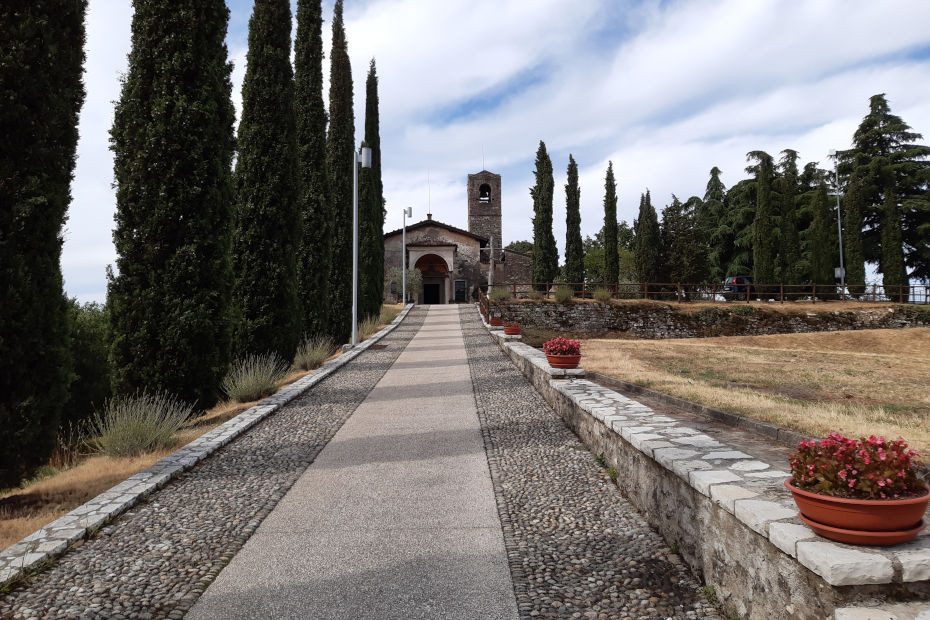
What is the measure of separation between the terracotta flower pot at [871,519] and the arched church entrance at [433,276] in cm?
3977

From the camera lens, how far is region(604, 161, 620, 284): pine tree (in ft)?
120

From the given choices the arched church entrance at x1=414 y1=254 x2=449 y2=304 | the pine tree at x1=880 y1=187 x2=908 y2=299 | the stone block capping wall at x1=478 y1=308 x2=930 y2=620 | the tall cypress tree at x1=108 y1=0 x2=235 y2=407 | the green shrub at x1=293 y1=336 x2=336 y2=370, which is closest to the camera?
the stone block capping wall at x1=478 y1=308 x2=930 y2=620

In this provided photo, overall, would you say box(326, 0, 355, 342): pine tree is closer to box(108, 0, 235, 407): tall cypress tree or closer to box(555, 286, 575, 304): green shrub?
box(108, 0, 235, 407): tall cypress tree

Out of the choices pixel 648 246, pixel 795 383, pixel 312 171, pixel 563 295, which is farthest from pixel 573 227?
pixel 795 383

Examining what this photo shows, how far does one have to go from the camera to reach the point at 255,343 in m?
11.2

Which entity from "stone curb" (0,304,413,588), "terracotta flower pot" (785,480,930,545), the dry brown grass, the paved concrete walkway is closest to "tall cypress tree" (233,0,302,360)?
"stone curb" (0,304,413,588)

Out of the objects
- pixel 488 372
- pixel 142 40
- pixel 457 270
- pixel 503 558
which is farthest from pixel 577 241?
pixel 503 558

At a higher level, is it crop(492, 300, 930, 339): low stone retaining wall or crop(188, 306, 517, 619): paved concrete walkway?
crop(492, 300, 930, 339): low stone retaining wall

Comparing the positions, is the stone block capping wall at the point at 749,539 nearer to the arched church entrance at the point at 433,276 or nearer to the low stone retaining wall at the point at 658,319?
the low stone retaining wall at the point at 658,319

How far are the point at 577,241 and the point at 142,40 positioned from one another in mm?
32104

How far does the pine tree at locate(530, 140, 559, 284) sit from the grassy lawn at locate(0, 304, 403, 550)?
105 feet

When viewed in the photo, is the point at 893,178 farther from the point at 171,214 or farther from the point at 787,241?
the point at 171,214

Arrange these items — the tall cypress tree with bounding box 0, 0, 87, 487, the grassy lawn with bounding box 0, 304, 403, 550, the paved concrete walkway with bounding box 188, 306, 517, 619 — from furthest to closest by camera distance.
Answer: the tall cypress tree with bounding box 0, 0, 87, 487, the grassy lawn with bounding box 0, 304, 403, 550, the paved concrete walkway with bounding box 188, 306, 517, 619

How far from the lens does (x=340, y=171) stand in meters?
19.5
